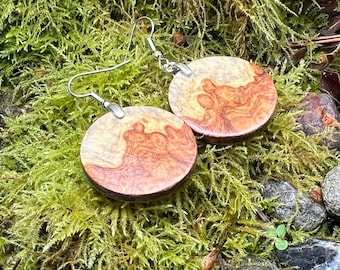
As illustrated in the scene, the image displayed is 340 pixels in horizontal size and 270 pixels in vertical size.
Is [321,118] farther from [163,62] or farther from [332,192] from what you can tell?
[163,62]

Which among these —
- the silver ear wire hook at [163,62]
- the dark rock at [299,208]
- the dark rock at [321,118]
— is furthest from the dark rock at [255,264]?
the silver ear wire hook at [163,62]

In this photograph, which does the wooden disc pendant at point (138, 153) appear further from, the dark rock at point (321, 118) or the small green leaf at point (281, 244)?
the dark rock at point (321, 118)

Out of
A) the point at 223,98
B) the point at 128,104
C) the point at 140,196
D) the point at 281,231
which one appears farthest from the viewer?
the point at 128,104

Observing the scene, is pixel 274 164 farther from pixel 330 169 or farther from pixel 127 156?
pixel 127 156

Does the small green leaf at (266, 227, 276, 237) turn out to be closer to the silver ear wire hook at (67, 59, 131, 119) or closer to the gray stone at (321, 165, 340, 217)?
the gray stone at (321, 165, 340, 217)

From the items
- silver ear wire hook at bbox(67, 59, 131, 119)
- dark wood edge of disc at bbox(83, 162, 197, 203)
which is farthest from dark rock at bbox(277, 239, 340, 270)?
silver ear wire hook at bbox(67, 59, 131, 119)

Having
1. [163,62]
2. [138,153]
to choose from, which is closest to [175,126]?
[138,153]
